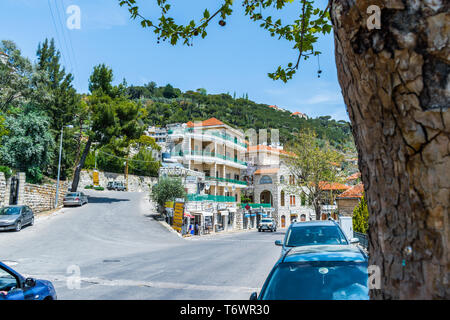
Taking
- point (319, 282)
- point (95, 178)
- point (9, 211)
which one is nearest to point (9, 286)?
point (319, 282)

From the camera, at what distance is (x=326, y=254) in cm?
450

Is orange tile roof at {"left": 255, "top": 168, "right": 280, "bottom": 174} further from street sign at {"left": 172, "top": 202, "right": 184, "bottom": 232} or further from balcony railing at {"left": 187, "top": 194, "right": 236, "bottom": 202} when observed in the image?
street sign at {"left": 172, "top": 202, "right": 184, "bottom": 232}

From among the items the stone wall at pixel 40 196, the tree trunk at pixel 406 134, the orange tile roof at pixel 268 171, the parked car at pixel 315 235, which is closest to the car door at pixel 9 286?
the tree trunk at pixel 406 134

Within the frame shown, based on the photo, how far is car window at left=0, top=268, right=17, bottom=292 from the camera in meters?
4.54

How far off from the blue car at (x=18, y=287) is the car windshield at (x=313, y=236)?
5.26 metres

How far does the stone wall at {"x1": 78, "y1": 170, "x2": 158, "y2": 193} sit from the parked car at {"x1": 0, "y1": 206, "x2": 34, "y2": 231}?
115ft

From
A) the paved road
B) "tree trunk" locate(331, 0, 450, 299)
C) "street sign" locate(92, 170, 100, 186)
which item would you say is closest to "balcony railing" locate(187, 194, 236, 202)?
the paved road

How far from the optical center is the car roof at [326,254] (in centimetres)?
431

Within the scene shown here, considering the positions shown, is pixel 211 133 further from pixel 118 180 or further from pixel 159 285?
pixel 159 285

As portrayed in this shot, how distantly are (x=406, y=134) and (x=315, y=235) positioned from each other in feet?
23.7

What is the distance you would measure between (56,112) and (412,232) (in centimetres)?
3964

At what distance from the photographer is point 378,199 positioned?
1.77m

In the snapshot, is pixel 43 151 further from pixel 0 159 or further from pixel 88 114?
pixel 88 114
